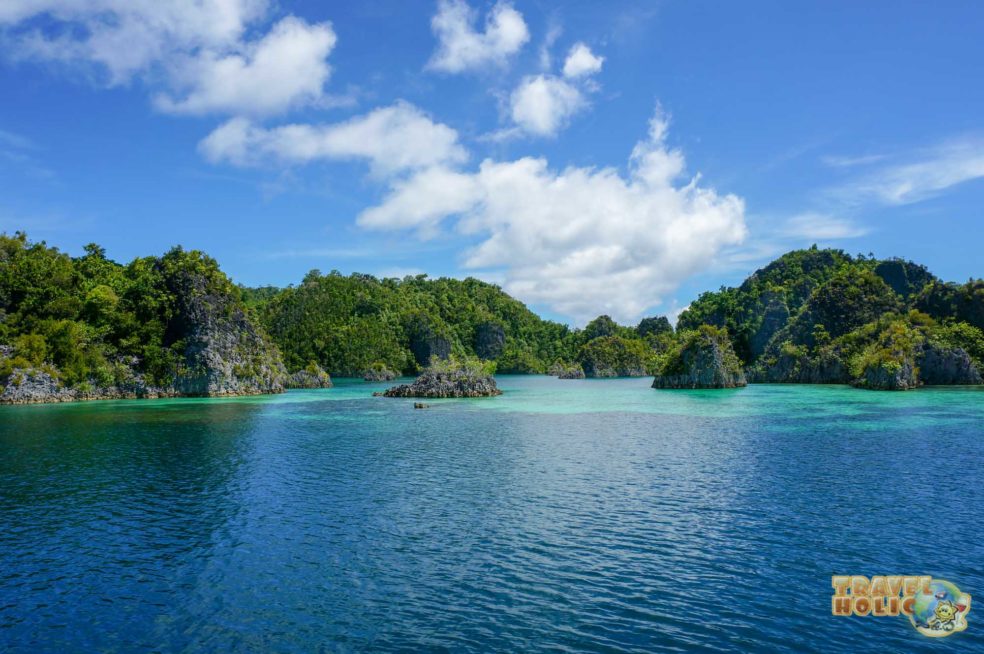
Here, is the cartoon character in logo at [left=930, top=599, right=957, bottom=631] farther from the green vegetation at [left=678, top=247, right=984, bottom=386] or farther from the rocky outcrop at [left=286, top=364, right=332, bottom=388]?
the rocky outcrop at [left=286, top=364, right=332, bottom=388]

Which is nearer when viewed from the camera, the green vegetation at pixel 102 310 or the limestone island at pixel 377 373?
the green vegetation at pixel 102 310

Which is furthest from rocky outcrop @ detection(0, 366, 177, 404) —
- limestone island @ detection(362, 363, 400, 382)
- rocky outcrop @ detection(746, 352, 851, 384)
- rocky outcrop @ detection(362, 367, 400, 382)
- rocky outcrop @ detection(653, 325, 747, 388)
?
rocky outcrop @ detection(746, 352, 851, 384)

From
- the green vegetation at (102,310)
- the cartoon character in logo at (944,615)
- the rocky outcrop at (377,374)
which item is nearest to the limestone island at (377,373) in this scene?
the rocky outcrop at (377,374)

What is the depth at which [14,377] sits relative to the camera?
78.5 meters

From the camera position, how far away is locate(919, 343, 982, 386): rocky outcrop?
105m

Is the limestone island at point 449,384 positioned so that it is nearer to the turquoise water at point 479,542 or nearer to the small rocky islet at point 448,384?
the small rocky islet at point 448,384

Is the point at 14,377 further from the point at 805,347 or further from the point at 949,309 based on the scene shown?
the point at 949,309

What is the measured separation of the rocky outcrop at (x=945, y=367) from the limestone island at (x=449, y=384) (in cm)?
8133

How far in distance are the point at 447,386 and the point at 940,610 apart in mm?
85559

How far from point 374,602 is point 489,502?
10229 millimetres

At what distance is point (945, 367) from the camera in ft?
346

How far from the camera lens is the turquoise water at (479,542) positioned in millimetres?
13453

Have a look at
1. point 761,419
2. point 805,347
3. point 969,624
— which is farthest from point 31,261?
point 805,347

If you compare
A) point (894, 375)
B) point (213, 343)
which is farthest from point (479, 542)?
point (894, 375)
